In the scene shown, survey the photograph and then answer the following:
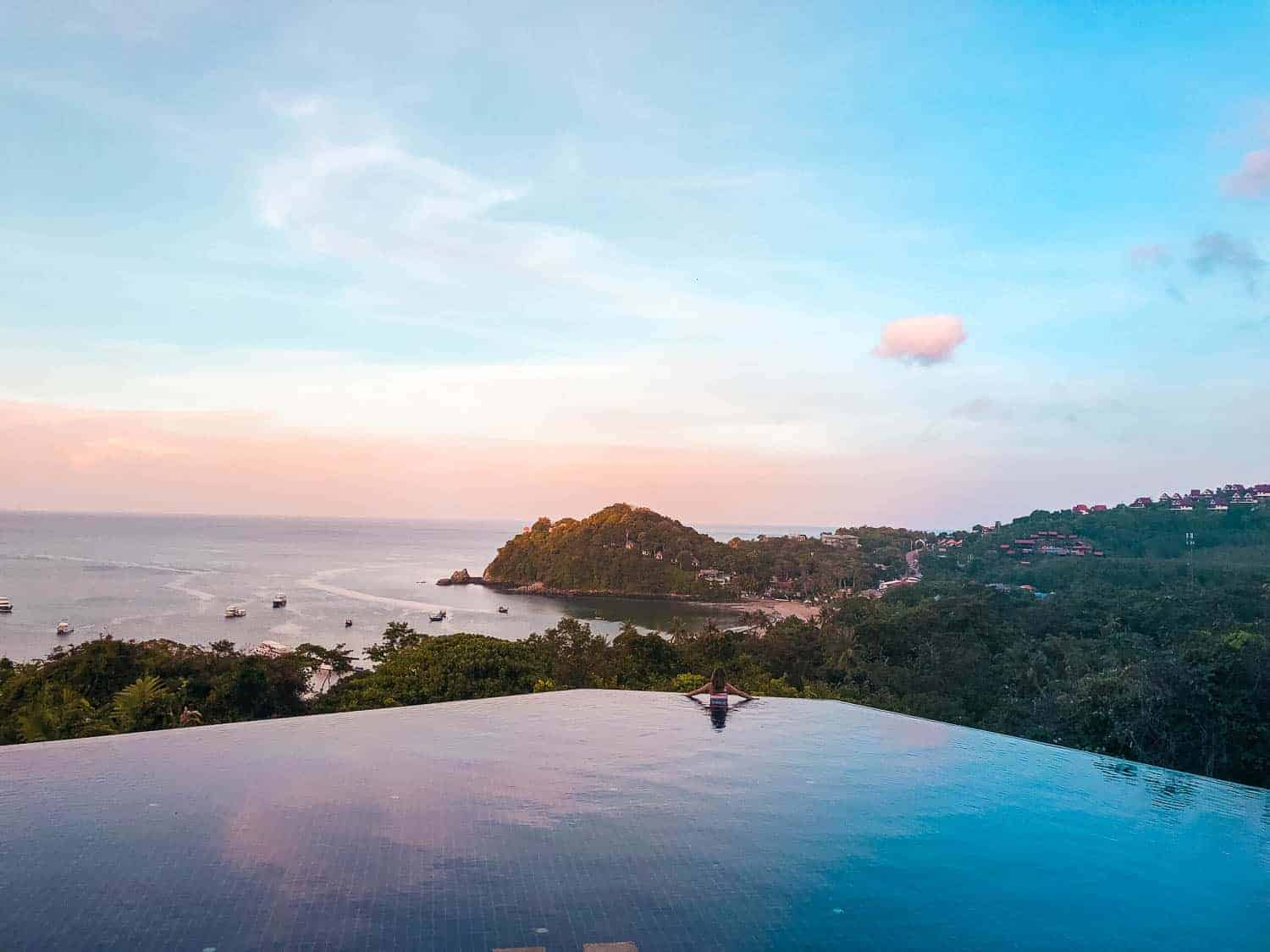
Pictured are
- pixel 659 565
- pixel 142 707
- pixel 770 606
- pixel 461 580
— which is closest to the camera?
pixel 142 707

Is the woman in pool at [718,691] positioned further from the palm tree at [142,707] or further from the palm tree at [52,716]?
the palm tree at [52,716]

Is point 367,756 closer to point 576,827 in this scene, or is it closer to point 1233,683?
point 576,827

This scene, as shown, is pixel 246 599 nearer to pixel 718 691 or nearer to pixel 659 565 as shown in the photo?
pixel 659 565

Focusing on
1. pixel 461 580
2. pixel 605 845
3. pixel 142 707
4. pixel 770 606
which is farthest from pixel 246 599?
pixel 605 845

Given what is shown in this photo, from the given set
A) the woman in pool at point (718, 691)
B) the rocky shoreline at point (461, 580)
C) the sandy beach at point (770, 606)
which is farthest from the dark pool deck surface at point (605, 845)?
the rocky shoreline at point (461, 580)

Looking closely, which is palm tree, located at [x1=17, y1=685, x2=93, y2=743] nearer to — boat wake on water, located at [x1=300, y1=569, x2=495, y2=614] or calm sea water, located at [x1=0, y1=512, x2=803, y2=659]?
calm sea water, located at [x1=0, y1=512, x2=803, y2=659]
